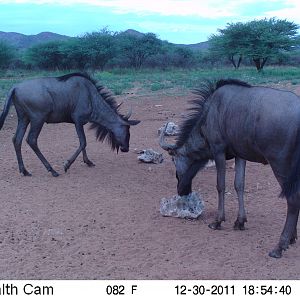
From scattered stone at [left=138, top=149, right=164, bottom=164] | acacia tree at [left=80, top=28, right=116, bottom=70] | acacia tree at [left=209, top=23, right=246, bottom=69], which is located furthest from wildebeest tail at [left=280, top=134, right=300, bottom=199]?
acacia tree at [left=80, top=28, right=116, bottom=70]

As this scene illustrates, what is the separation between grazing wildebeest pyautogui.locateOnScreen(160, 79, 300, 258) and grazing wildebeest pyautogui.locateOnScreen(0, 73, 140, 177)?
9.45 feet

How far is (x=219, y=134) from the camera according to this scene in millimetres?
6098

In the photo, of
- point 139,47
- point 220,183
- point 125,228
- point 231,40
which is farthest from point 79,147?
point 139,47

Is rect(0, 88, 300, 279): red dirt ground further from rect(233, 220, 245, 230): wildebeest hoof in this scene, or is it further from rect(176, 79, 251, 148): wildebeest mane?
rect(176, 79, 251, 148): wildebeest mane

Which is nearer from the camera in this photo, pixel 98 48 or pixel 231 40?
pixel 231 40

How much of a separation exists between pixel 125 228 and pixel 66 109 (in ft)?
12.2

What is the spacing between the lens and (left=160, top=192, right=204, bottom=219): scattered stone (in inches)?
258

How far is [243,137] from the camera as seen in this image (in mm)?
5676

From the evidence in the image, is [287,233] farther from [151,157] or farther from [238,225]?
[151,157]

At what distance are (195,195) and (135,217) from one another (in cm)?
87

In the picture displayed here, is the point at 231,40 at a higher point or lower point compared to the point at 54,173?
higher

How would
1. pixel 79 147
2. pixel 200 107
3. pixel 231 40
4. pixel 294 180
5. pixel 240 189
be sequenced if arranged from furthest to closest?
pixel 231 40 → pixel 79 147 → pixel 200 107 → pixel 240 189 → pixel 294 180

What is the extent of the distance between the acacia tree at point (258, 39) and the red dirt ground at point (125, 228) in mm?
30738

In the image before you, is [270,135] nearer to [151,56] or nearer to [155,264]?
[155,264]
